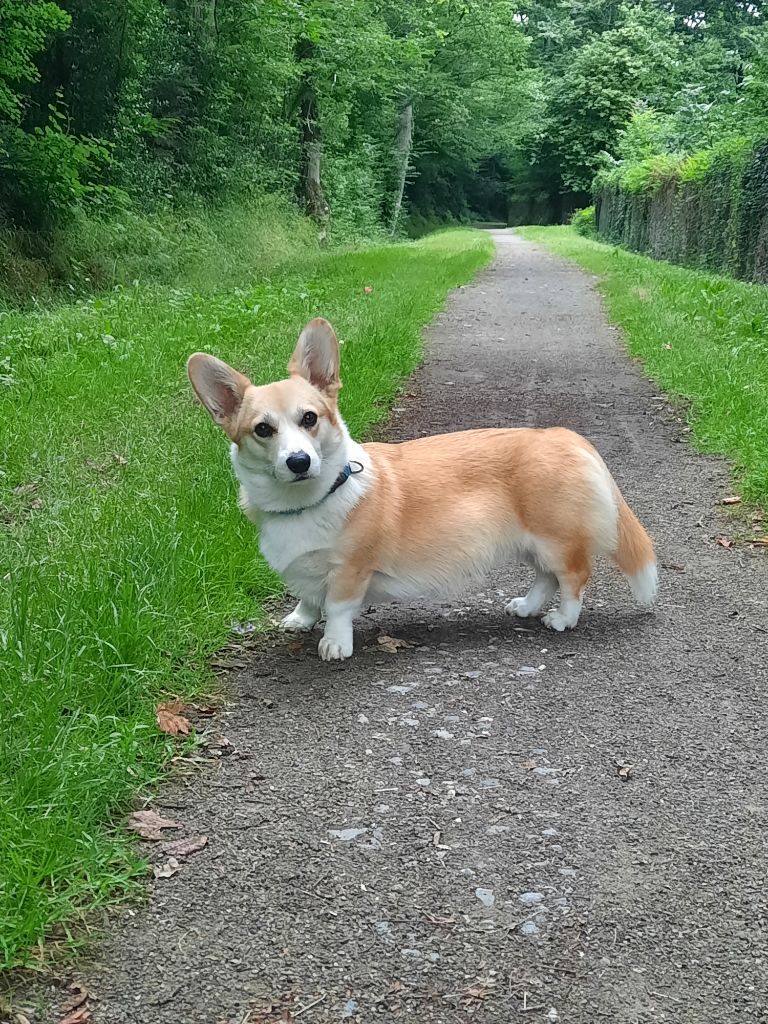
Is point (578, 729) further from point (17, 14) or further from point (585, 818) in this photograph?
point (17, 14)

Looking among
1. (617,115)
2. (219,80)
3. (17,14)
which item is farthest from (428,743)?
(617,115)

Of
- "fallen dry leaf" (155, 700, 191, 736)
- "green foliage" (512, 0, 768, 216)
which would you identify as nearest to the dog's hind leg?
"fallen dry leaf" (155, 700, 191, 736)

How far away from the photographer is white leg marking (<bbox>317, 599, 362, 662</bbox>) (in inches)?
143

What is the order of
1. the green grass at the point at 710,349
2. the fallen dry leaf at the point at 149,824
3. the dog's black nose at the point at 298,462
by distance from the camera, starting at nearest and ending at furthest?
the fallen dry leaf at the point at 149,824, the dog's black nose at the point at 298,462, the green grass at the point at 710,349

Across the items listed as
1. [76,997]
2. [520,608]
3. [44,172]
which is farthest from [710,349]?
[44,172]

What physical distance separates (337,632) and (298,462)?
2.44 ft

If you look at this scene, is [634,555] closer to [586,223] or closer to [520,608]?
[520,608]

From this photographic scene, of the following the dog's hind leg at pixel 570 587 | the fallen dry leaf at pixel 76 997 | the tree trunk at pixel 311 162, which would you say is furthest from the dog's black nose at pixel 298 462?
the tree trunk at pixel 311 162

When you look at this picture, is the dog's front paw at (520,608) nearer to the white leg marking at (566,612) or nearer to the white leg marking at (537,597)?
the white leg marking at (537,597)

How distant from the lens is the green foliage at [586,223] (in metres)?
36.3

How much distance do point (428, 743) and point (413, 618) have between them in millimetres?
1156

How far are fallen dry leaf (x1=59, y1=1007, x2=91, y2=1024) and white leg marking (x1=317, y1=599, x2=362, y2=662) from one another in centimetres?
180

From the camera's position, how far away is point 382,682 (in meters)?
3.45

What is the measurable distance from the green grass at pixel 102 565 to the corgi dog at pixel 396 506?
0.52 meters
